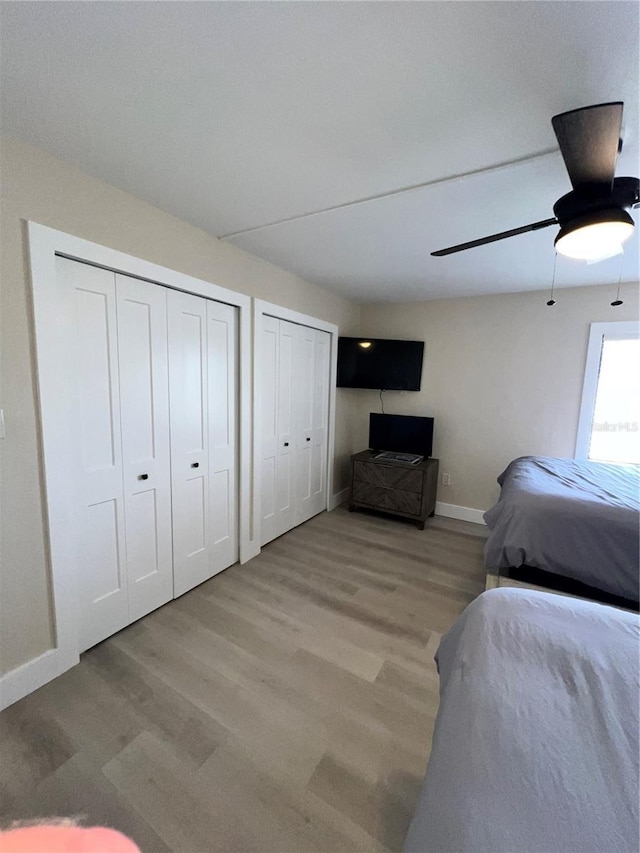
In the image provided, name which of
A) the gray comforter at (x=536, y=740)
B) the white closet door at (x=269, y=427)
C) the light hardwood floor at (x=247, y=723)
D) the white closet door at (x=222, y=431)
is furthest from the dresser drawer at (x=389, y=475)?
the gray comforter at (x=536, y=740)

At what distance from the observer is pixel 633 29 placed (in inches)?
35.8

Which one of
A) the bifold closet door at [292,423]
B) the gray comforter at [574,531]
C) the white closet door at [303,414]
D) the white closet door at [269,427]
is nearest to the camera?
the gray comforter at [574,531]

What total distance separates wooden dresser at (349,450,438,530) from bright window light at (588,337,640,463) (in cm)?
148

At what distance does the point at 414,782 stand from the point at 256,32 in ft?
8.09

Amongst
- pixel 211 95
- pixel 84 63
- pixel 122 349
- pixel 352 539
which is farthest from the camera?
pixel 352 539

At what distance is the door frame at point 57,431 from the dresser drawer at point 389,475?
2554mm

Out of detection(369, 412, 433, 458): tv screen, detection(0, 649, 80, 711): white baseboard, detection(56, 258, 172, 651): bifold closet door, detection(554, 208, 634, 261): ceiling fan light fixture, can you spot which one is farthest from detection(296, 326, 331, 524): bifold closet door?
detection(554, 208, 634, 261): ceiling fan light fixture

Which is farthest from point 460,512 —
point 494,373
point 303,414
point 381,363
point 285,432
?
point 285,432

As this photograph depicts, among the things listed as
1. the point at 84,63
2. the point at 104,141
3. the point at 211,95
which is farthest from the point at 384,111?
the point at 104,141

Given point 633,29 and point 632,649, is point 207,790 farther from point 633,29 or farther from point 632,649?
point 633,29

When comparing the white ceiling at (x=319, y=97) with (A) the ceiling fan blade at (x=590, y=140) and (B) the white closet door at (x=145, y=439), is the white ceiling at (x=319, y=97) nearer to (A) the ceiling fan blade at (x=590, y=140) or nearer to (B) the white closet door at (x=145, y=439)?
(A) the ceiling fan blade at (x=590, y=140)

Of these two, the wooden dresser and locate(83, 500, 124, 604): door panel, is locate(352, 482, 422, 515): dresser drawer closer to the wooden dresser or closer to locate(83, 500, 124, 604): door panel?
the wooden dresser

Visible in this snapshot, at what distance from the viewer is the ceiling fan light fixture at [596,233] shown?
117cm

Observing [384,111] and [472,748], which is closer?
[472,748]
